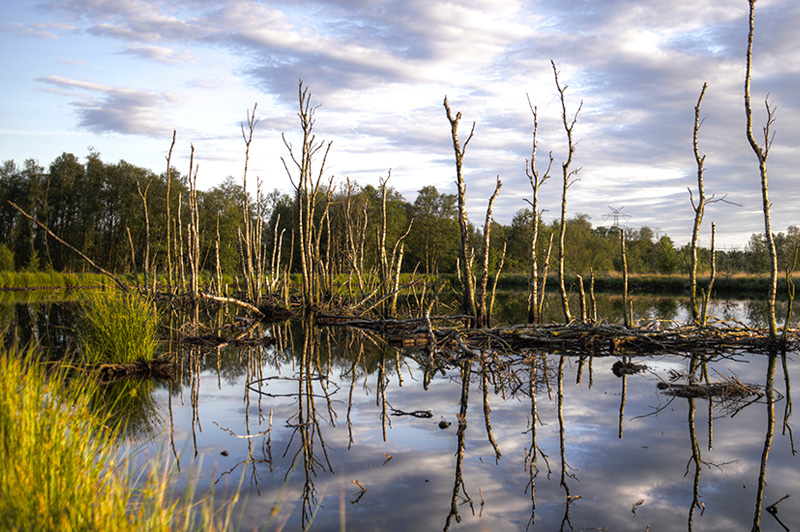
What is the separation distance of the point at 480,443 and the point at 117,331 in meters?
5.30

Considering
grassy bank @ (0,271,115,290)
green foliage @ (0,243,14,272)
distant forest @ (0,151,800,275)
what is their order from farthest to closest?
distant forest @ (0,151,800,275) < green foliage @ (0,243,14,272) < grassy bank @ (0,271,115,290)

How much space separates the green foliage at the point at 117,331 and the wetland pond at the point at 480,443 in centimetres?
61

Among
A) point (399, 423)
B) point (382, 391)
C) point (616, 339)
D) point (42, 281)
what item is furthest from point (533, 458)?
point (42, 281)

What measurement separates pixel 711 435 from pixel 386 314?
10255 mm

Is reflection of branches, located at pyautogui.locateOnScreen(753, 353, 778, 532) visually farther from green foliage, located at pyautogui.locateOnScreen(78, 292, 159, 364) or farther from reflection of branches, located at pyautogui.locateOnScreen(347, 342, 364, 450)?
green foliage, located at pyautogui.locateOnScreen(78, 292, 159, 364)

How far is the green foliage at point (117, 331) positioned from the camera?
25.8 feet

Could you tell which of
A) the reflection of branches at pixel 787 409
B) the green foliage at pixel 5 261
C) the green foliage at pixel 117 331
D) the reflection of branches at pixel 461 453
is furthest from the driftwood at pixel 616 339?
the green foliage at pixel 5 261

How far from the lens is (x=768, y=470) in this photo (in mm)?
4574

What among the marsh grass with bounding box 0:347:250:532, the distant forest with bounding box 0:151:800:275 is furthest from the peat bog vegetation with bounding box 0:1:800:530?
the distant forest with bounding box 0:151:800:275

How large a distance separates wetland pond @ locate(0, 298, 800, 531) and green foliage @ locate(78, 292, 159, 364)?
2.01ft

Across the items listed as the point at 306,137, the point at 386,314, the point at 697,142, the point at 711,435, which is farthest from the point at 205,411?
the point at 306,137

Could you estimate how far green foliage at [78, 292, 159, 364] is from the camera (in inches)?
309

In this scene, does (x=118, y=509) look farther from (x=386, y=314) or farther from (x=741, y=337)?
(x=386, y=314)

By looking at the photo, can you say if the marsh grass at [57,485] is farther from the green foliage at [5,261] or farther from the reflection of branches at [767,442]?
the green foliage at [5,261]
